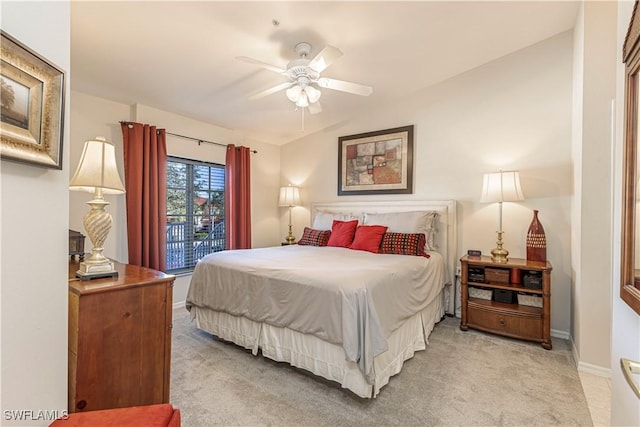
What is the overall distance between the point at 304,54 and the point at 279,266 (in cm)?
189

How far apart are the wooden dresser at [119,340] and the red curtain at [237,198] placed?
275cm

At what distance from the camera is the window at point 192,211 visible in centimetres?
389

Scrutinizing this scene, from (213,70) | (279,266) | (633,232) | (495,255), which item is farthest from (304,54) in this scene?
(495,255)

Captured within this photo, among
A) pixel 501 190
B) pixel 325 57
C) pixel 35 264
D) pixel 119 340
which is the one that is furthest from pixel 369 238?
pixel 35 264

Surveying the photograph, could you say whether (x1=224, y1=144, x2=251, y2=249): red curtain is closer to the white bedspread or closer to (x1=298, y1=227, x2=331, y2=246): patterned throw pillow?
(x1=298, y1=227, x2=331, y2=246): patterned throw pillow

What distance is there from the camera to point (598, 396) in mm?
1928

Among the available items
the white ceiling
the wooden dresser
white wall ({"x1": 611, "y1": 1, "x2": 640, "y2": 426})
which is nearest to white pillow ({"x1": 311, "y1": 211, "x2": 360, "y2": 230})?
the white ceiling

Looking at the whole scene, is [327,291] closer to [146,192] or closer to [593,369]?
[593,369]

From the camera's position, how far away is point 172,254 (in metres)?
3.90

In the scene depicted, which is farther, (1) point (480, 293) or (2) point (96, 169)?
(1) point (480, 293)

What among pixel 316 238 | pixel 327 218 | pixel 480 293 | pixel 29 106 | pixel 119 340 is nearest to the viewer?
pixel 29 106

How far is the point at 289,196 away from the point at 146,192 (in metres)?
2.11

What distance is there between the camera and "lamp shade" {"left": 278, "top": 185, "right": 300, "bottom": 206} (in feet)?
15.8

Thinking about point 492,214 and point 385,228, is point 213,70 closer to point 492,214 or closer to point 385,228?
point 385,228
